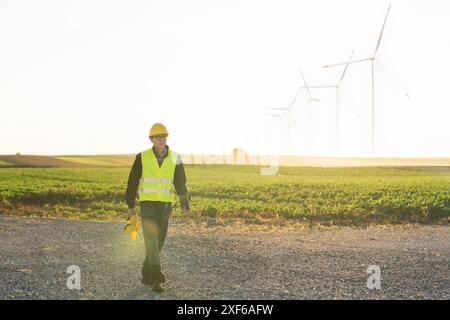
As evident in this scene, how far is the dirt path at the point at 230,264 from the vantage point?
9.38 metres

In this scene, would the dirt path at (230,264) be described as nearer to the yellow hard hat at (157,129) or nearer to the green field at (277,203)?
the yellow hard hat at (157,129)

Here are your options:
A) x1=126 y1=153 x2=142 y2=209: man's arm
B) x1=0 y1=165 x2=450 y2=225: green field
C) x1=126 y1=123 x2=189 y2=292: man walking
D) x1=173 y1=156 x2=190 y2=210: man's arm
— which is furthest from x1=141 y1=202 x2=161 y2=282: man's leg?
x1=0 y1=165 x2=450 y2=225: green field

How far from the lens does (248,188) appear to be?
3975 cm

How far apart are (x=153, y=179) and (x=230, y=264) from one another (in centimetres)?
373

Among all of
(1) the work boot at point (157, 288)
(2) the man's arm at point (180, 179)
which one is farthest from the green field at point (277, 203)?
(1) the work boot at point (157, 288)

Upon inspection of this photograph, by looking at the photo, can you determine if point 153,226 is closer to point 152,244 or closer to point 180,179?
point 152,244

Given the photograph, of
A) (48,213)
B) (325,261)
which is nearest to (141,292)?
(325,261)

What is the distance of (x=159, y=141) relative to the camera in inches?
343

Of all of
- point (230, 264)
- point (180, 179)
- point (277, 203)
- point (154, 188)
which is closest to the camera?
point (154, 188)

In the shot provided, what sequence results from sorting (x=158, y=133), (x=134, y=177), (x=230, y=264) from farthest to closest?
(x=230, y=264), (x=134, y=177), (x=158, y=133)

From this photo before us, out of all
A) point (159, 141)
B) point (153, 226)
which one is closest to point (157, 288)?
point (153, 226)

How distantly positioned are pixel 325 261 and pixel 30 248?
→ 25.3 ft

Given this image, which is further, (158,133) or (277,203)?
(277,203)

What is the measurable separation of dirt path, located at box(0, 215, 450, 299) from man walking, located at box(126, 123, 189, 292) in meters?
0.82
